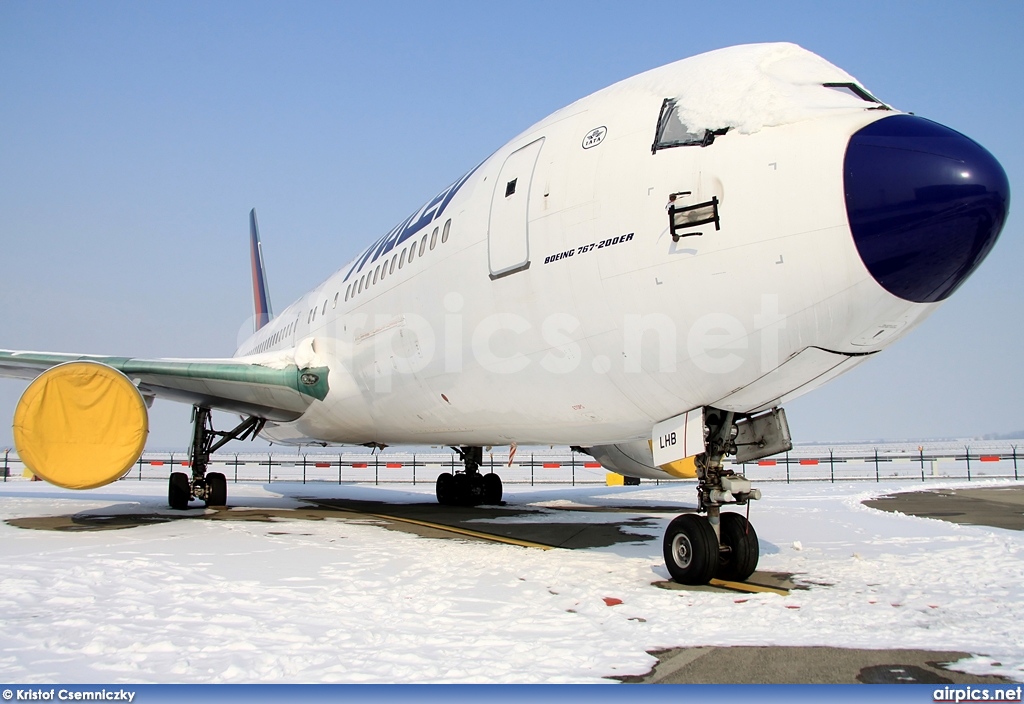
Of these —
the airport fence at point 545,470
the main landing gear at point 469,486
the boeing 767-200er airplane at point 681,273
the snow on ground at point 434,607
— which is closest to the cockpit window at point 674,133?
the boeing 767-200er airplane at point 681,273

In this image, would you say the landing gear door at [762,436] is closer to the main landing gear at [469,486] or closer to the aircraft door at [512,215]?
the aircraft door at [512,215]

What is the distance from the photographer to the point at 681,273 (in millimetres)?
5250

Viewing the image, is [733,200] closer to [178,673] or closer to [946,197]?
[946,197]

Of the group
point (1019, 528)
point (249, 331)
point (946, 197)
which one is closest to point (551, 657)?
point (946, 197)

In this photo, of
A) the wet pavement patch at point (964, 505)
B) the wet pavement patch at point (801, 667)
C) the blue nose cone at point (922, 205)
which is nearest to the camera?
the wet pavement patch at point (801, 667)

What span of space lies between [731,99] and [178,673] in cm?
494

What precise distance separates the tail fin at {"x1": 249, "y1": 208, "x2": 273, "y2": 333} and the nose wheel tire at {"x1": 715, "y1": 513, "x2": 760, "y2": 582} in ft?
69.8

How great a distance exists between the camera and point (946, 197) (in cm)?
443

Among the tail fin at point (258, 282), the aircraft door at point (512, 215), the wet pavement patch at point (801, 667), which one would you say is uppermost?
the tail fin at point (258, 282)

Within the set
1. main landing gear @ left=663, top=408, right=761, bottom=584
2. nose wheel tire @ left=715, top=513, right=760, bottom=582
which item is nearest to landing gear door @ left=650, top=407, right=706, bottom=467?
main landing gear @ left=663, top=408, right=761, bottom=584

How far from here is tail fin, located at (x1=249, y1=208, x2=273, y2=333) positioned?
82.9 ft

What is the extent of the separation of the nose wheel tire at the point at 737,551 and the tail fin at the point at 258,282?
837 inches

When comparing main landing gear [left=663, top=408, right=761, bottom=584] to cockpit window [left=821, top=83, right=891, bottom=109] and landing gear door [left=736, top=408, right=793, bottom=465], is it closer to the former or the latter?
landing gear door [left=736, top=408, right=793, bottom=465]

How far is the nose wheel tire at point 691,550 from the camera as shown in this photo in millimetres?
5512
